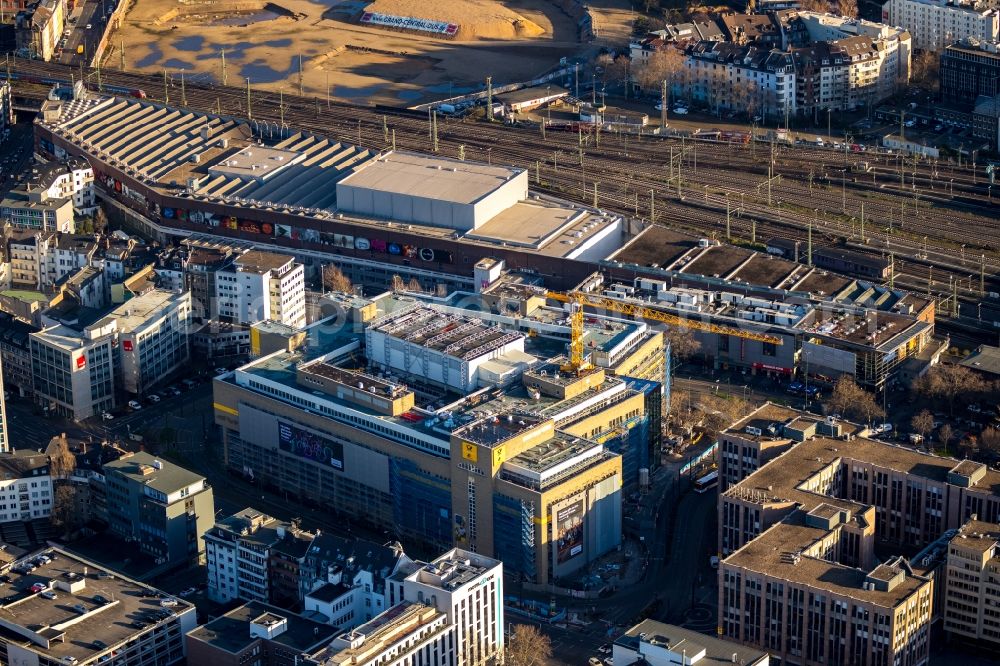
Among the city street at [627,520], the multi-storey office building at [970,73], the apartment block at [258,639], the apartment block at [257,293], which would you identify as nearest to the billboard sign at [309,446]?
the city street at [627,520]

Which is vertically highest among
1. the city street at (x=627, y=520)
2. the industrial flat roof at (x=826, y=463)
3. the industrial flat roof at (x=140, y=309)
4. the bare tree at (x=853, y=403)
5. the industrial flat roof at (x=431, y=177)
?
the industrial flat roof at (x=431, y=177)

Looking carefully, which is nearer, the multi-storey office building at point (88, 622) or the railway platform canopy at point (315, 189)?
the multi-storey office building at point (88, 622)

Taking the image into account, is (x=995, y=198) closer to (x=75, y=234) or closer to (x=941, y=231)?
(x=941, y=231)

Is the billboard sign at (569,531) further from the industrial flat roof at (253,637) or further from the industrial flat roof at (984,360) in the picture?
the industrial flat roof at (984,360)

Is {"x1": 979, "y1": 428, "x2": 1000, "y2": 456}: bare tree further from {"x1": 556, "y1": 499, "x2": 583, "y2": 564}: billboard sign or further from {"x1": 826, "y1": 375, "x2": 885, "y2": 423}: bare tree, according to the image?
{"x1": 556, "y1": 499, "x2": 583, "y2": 564}: billboard sign

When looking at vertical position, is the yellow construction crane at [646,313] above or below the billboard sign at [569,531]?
above

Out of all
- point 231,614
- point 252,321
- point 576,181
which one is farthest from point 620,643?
point 576,181
